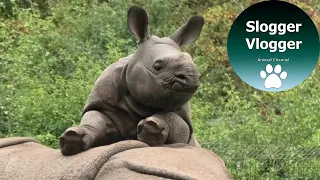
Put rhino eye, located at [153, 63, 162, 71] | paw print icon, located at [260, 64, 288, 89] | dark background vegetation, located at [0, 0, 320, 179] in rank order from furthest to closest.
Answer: paw print icon, located at [260, 64, 288, 89], dark background vegetation, located at [0, 0, 320, 179], rhino eye, located at [153, 63, 162, 71]

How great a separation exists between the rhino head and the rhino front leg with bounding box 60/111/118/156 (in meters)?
0.18

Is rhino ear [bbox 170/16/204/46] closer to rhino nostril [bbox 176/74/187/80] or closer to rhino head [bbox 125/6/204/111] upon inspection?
rhino head [bbox 125/6/204/111]

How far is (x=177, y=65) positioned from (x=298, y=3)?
892 centimetres

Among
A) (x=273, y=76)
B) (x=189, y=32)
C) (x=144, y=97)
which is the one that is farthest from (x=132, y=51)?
(x=144, y=97)

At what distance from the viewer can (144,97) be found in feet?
10.7

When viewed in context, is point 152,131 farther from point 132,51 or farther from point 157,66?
point 132,51

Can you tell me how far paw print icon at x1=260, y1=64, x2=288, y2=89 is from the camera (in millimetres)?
9023

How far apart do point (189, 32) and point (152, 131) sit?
1.68 feet

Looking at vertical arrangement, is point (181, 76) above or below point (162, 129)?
above

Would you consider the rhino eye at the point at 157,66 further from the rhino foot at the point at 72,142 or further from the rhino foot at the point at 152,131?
the rhino foot at the point at 72,142

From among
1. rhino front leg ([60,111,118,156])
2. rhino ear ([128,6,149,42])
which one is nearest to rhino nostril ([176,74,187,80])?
rhino ear ([128,6,149,42])

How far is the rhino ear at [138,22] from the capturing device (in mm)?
3309

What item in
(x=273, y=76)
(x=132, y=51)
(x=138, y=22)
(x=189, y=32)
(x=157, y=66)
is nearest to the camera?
(x=157, y=66)

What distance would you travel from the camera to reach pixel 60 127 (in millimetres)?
7328
